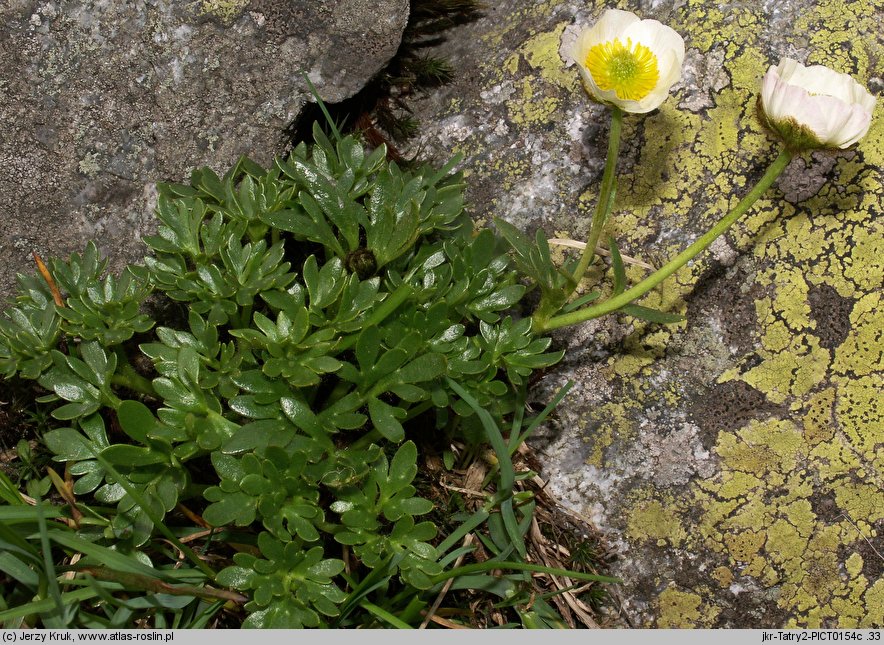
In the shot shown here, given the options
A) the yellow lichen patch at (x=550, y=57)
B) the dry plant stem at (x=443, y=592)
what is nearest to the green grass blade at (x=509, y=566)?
the dry plant stem at (x=443, y=592)

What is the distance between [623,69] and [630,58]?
41 mm

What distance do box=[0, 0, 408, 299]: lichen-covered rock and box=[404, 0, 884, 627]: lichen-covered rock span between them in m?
0.70

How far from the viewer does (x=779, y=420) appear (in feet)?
7.65

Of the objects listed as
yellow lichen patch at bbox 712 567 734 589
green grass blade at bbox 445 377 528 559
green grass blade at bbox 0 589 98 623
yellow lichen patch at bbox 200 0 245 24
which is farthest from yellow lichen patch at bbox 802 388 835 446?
yellow lichen patch at bbox 200 0 245 24

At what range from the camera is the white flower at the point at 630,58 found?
7.05ft

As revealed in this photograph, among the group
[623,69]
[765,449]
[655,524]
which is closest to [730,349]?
[765,449]

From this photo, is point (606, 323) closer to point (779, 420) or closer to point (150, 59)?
point (779, 420)

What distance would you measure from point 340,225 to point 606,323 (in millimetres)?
900

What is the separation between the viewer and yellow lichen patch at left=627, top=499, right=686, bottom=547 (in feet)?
7.77

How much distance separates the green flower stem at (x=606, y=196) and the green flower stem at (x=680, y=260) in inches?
3.6

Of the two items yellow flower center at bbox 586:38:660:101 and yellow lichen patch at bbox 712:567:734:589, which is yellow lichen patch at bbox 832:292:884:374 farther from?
yellow flower center at bbox 586:38:660:101

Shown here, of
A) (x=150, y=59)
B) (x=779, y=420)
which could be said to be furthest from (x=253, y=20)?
(x=779, y=420)

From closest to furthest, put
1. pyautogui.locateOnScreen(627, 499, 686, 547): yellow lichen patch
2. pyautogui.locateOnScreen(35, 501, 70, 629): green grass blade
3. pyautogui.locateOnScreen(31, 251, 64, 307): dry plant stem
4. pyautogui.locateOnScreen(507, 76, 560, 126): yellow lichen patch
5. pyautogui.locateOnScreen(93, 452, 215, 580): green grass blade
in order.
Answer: pyautogui.locateOnScreen(35, 501, 70, 629): green grass blade < pyautogui.locateOnScreen(93, 452, 215, 580): green grass blade < pyautogui.locateOnScreen(31, 251, 64, 307): dry plant stem < pyautogui.locateOnScreen(627, 499, 686, 547): yellow lichen patch < pyautogui.locateOnScreen(507, 76, 560, 126): yellow lichen patch

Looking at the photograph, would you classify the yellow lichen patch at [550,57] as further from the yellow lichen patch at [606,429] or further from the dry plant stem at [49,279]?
the dry plant stem at [49,279]
